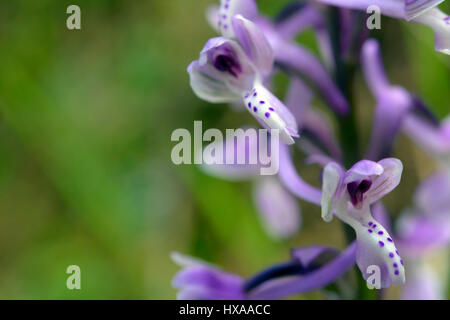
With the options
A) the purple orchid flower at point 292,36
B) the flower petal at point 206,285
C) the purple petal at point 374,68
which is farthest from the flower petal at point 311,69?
the flower petal at point 206,285

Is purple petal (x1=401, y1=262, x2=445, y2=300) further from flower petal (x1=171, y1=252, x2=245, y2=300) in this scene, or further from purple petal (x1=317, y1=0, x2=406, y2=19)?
purple petal (x1=317, y1=0, x2=406, y2=19)

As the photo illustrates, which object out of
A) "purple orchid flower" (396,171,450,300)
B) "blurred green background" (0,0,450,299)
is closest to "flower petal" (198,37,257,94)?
"purple orchid flower" (396,171,450,300)

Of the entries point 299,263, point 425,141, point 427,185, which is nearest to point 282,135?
point 299,263

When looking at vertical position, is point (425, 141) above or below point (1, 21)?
below

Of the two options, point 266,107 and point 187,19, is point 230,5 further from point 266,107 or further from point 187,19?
point 187,19

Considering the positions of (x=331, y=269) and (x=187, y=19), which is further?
(x=187, y=19)

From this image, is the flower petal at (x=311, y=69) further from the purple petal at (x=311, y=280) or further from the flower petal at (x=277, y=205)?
the flower petal at (x=277, y=205)
